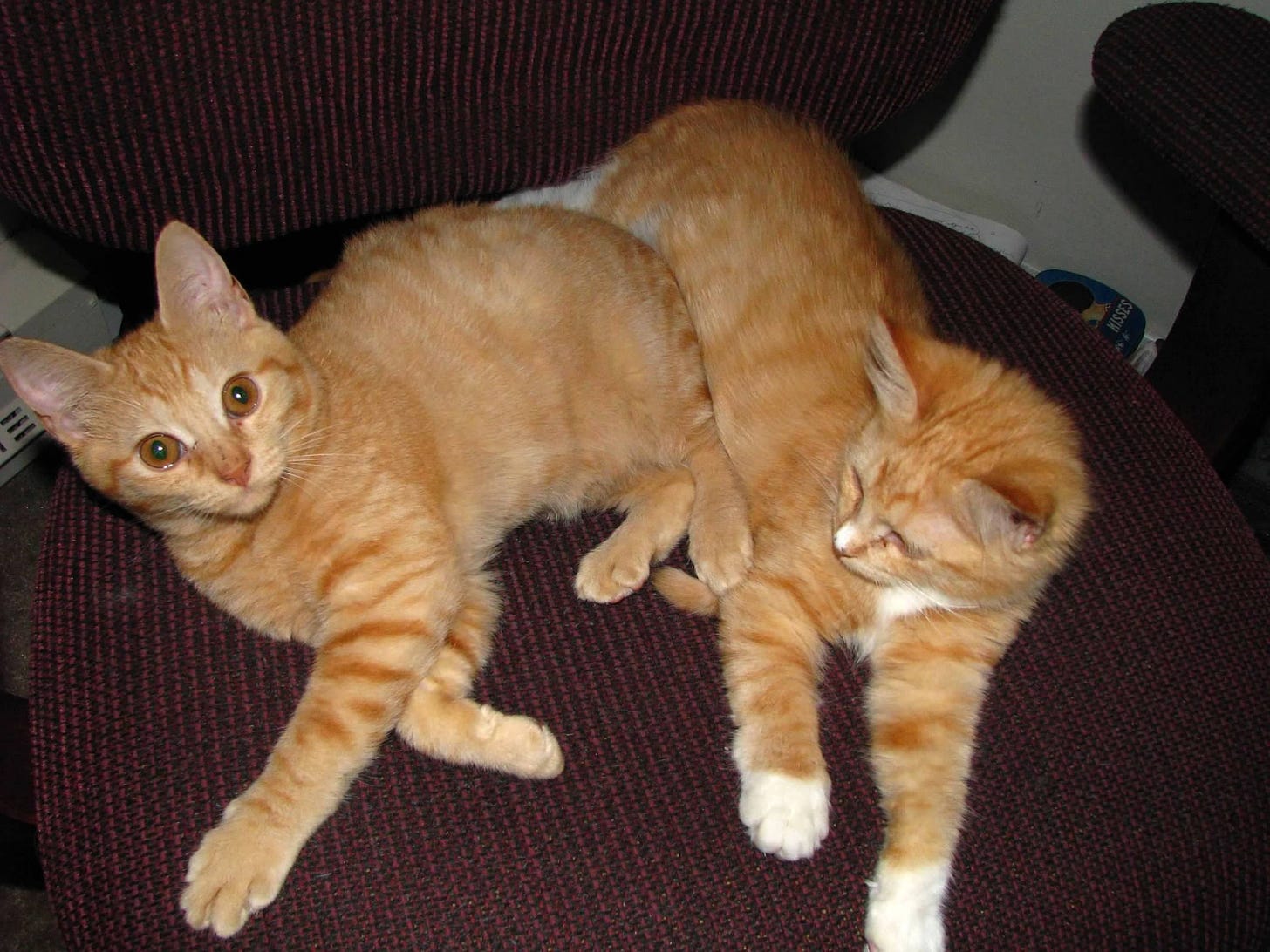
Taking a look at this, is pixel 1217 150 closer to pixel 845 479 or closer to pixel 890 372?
pixel 890 372

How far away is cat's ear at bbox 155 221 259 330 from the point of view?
4.05 feet

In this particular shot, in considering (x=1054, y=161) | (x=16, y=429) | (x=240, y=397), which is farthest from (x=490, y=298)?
(x=1054, y=161)

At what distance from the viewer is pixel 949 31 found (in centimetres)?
160

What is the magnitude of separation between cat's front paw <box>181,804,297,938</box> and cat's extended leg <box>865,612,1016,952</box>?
2.19ft

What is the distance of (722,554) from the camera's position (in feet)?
4.93

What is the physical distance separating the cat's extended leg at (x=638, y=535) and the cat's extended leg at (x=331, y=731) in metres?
0.20

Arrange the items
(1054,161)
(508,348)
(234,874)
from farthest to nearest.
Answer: (1054,161)
(508,348)
(234,874)

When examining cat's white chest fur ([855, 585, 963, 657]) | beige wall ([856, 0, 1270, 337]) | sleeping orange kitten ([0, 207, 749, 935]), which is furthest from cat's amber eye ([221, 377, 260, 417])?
beige wall ([856, 0, 1270, 337])

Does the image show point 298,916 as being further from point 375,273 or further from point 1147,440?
point 1147,440

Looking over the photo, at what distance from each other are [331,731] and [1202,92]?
53.5 inches

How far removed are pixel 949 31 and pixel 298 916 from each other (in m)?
1.54

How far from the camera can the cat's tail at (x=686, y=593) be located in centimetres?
143

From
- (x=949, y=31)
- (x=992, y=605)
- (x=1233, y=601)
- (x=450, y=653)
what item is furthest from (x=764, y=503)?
(x=949, y=31)

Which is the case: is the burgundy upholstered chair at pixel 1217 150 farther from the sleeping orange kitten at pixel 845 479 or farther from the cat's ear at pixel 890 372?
the cat's ear at pixel 890 372
